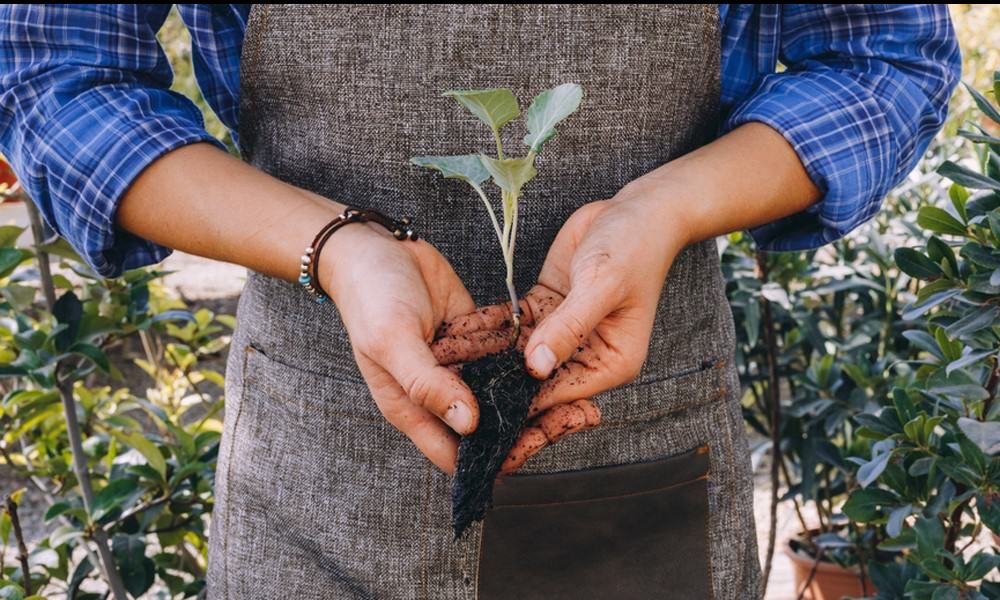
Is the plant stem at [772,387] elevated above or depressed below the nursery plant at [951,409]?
below

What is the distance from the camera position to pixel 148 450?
1.81m

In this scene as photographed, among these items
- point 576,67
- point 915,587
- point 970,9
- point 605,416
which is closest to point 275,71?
point 576,67

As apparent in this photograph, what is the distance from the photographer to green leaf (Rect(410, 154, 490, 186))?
1058 mm

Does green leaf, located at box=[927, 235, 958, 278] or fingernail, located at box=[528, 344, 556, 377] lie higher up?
fingernail, located at box=[528, 344, 556, 377]

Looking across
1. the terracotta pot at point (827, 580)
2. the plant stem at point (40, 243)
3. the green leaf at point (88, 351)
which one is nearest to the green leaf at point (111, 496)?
the green leaf at point (88, 351)

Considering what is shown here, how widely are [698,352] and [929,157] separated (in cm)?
157

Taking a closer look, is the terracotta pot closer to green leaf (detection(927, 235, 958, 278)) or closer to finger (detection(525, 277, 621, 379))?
green leaf (detection(927, 235, 958, 278))

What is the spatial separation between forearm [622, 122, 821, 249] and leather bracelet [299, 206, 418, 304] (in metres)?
0.28

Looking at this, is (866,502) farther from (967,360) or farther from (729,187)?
(729,187)

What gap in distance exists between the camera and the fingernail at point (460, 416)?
1.00 m

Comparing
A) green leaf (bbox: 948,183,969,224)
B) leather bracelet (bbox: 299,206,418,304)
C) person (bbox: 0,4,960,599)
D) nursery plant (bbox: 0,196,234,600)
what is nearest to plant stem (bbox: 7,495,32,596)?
nursery plant (bbox: 0,196,234,600)

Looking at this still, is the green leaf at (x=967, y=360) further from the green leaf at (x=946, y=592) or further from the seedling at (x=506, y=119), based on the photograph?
the seedling at (x=506, y=119)

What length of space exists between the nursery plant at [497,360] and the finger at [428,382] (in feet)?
0.25

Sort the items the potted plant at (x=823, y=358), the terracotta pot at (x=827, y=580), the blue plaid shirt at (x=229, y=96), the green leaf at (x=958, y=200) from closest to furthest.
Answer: the blue plaid shirt at (x=229, y=96), the green leaf at (x=958, y=200), the potted plant at (x=823, y=358), the terracotta pot at (x=827, y=580)
